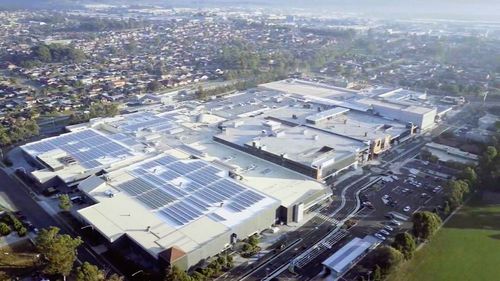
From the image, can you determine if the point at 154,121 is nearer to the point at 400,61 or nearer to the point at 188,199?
the point at 188,199

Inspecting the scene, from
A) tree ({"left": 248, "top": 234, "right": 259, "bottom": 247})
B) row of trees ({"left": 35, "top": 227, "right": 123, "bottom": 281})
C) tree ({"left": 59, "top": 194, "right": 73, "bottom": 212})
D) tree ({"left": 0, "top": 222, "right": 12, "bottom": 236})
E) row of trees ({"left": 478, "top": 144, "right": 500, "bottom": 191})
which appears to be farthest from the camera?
row of trees ({"left": 478, "top": 144, "right": 500, "bottom": 191})

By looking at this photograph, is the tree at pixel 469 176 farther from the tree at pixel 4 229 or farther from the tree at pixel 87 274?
the tree at pixel 4 229

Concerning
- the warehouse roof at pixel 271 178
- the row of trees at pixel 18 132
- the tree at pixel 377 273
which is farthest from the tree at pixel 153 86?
the tree at pixel 377 273

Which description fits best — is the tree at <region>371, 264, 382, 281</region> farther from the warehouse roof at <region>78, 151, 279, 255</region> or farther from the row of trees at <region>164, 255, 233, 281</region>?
the row of trees at <region>164, 255, 233, 281</region>

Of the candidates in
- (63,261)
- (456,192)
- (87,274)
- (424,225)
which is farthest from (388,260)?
(63,261)

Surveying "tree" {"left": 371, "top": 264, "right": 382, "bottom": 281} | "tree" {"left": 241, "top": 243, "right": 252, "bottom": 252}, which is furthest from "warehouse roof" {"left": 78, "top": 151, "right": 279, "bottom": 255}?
"tree" {"left": 371, "top": 264, "right": 382, "bottom": 281}

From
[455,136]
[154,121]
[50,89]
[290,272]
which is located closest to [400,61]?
[455,136]
